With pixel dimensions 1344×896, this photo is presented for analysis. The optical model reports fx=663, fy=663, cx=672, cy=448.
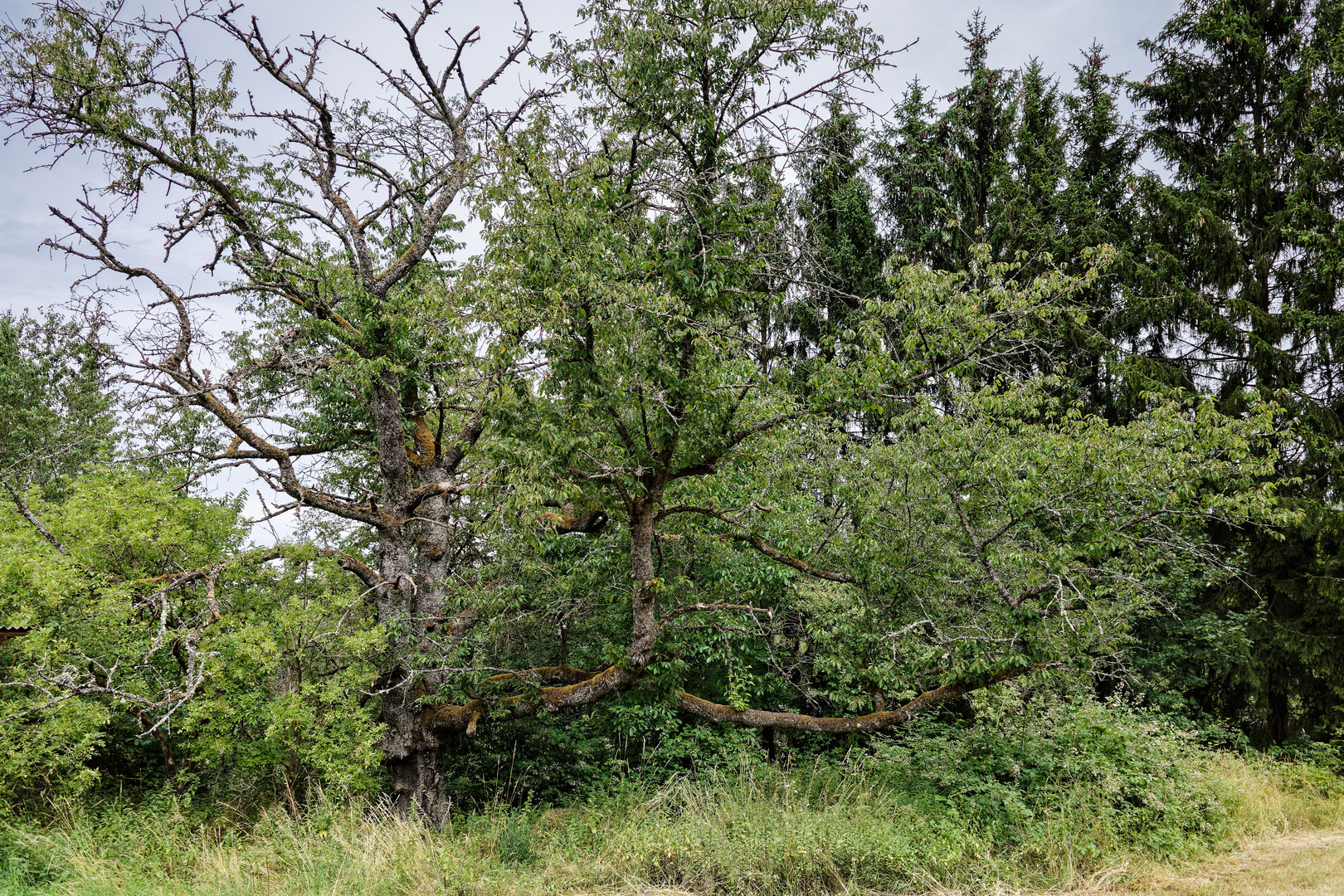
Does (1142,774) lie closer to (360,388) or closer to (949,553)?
(949,553)

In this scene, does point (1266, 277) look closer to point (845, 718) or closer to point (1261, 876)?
point (1261, 876)

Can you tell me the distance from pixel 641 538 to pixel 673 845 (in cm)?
263

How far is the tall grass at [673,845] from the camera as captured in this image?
5.06 metres

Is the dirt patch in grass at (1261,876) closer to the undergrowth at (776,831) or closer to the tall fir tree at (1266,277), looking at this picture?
the undergrowth at (776,831)

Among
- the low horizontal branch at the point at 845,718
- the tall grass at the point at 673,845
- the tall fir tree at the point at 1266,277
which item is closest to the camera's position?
the tall grass at the point at 673,845

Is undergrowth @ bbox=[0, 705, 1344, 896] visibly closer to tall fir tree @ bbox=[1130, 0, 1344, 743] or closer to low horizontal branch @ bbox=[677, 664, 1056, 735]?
low horizontal branch @ bbox=[677, 664, 1056, 735]

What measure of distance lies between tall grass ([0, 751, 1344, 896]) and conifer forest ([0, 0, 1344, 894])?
2.1 inches

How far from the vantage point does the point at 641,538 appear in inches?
259

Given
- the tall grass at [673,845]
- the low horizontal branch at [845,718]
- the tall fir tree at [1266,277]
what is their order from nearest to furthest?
the tall grass at [673,845]
the low horizontal branch at [845,718]
the tall fir tree at [1266,277]

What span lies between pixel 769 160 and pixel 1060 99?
12.8 meters

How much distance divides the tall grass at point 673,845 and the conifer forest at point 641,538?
0.18ft

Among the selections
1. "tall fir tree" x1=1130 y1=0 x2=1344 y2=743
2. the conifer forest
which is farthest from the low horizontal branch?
"tall fir tree" x1=1130 y1=0 x2=1344 y2=743

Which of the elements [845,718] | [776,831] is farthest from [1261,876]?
[776,831]

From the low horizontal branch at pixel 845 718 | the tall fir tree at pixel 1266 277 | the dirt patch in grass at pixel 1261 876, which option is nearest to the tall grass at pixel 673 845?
the dirt patch in grass at pixel 1261 876
